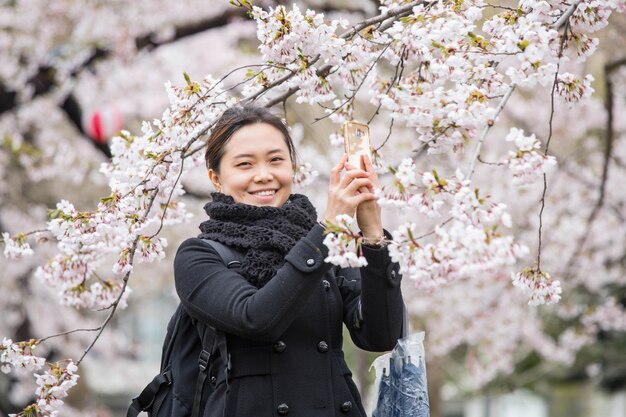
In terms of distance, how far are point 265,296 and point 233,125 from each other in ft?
1.60

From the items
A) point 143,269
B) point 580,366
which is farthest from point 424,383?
point 143,269

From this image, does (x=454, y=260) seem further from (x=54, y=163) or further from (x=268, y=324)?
(x=54, y=163)

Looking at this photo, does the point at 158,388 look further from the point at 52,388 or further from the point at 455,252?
the point at 455,252

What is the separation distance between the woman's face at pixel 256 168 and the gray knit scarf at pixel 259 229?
0.03 meters

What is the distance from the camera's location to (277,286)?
1852mm

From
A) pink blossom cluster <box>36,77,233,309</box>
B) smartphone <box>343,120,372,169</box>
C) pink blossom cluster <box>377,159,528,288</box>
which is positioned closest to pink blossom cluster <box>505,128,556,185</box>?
pink blossom cluster <box>377,159,528,288</box>

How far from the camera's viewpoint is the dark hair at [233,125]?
85.0 inches

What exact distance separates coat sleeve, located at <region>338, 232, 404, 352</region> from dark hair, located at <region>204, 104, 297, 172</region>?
0.38 metres

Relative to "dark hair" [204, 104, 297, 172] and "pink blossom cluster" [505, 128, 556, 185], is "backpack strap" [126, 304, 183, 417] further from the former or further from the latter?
"pink blossom cluster" [505, 128, 556, 185]

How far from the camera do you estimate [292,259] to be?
1852 millimetres

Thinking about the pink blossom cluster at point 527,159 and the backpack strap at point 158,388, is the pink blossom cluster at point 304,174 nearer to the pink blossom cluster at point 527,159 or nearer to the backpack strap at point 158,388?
the backpack strap at point 158,388

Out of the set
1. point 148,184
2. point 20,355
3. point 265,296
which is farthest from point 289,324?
point 20,355

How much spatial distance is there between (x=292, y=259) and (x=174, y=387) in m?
0.44

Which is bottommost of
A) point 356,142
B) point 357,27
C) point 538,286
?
point 538,286
